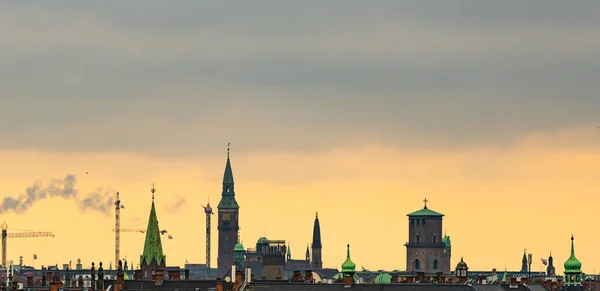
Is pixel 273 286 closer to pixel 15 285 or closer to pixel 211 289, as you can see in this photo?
pixel 211 289

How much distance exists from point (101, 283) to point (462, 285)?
2763 cm

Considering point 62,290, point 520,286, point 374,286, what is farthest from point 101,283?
point 520,286

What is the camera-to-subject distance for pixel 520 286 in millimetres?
199625

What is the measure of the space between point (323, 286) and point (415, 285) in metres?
6.95

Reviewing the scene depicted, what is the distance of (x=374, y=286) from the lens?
7392 inches

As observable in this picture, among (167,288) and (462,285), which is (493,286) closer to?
(462,285)

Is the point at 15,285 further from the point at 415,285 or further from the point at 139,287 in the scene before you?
the point at 415,285

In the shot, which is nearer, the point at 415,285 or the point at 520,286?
the point at 415,285

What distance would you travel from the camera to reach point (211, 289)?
631ft

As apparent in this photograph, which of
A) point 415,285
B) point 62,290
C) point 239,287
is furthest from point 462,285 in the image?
point 62,290

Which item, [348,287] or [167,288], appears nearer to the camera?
[348,287]

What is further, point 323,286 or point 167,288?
point 167,288

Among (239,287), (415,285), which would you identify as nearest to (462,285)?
(415,285)

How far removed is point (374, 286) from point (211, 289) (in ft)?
43.7
